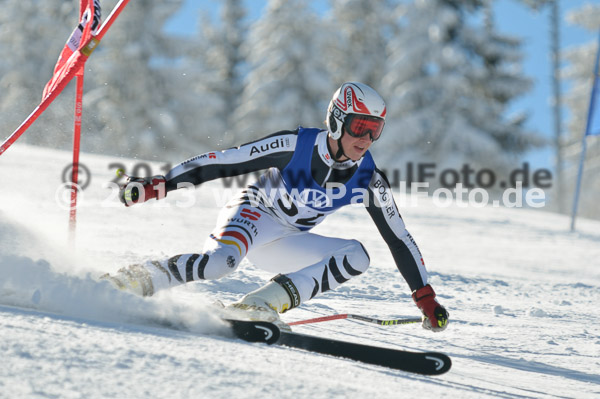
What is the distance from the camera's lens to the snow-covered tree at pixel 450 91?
76.1 ft

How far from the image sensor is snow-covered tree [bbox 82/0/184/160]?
25.9 metres

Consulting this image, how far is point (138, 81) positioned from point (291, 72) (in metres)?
6.13

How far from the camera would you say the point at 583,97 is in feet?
94.4

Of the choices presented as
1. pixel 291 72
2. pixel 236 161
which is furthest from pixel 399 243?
pixel 291 72

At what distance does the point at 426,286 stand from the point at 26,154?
40.4 feet

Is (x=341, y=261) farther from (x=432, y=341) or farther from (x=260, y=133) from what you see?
(x=260, y=133)

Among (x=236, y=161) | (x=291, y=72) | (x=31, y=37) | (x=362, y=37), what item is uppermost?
(x=362, y=37)

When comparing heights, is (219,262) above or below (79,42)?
below

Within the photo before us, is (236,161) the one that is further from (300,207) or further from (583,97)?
(583,97)

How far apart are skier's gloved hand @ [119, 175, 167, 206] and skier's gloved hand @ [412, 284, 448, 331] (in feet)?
4.80

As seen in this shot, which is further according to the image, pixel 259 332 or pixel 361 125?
pixel 361 125

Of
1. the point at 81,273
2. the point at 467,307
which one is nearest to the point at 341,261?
the point at 81,273

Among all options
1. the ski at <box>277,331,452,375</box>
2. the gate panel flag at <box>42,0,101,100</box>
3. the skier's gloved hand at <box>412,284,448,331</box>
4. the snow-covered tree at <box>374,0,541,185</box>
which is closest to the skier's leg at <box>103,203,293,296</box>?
the ski at <box>277,331,452,375</box>

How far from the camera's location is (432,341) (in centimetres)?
385
